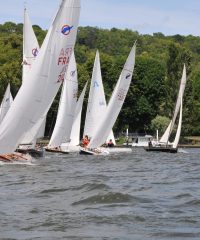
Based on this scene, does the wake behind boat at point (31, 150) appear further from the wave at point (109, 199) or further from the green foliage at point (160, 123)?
the green foliage at point (160, 123)

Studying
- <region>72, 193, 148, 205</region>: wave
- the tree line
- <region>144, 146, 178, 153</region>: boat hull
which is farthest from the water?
the tree line

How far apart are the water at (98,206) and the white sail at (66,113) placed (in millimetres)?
21687

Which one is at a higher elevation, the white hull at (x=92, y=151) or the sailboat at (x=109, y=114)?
the sailboat at (x=109, y=114)

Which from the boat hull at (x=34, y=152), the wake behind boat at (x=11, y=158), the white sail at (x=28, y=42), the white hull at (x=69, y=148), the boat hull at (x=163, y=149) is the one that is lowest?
the wake behind boat at (x=11, y=158)

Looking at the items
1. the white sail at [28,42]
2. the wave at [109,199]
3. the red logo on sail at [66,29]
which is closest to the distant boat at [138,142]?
the white sail at [28,42]

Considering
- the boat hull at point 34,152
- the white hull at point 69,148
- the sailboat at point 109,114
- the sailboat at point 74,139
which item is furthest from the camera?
the sailboat at point 74,139

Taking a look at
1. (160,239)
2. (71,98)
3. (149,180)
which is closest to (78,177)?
(149,180)

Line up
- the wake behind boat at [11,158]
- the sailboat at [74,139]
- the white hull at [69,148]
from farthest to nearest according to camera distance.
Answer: the sailboat at [74,139] → the white hull at [69,148] → the wake behind boat at [11,158]

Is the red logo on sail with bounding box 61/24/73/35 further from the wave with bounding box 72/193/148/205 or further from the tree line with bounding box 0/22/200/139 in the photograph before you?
the tree line with bounding box 0/22/200/139

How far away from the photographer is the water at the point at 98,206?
15953 millimetres

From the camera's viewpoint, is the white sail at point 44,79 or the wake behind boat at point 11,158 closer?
the white sail at point 44,79

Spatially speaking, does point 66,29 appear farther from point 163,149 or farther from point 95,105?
point 163,149

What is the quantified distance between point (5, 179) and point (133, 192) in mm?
5743

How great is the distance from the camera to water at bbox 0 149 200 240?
1595cm
